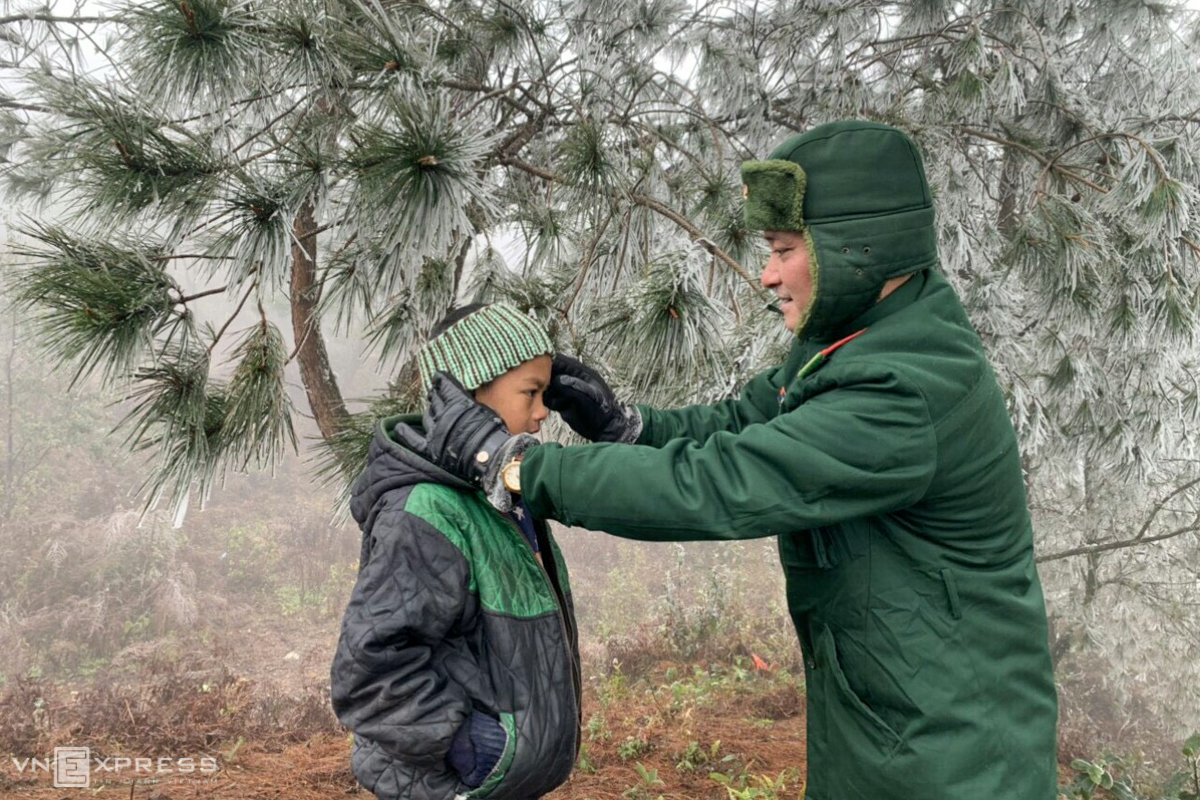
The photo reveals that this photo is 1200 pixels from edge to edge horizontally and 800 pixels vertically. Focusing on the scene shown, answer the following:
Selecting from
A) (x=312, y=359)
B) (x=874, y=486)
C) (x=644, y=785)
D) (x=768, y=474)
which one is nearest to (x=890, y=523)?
(x=874, y=486)

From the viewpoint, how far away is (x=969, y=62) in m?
2.75

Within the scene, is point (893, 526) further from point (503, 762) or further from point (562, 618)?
point (503, 762)

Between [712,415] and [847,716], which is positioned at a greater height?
[712,415]

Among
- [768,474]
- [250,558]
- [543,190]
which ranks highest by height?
[543,190]

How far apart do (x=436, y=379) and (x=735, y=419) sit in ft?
2.26

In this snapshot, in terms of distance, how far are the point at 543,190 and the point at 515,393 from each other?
1.56 m

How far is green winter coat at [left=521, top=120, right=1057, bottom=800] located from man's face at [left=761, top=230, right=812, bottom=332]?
0.06 metres

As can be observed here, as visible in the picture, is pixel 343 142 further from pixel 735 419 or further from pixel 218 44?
pixel 735 419

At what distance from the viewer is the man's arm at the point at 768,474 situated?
1073 mm

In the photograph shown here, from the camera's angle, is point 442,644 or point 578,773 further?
point 578,773

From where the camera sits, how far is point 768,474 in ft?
3.54

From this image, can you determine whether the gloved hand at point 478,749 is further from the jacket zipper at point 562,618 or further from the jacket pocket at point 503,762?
the jacket zipper at point 562,618

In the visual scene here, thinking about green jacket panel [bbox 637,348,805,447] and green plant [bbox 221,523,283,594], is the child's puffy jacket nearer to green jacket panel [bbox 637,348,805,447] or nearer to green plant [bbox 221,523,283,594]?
green jacket panel [bbox 637,348,805,447]

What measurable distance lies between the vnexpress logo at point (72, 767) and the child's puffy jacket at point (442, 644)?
2.37 meters
